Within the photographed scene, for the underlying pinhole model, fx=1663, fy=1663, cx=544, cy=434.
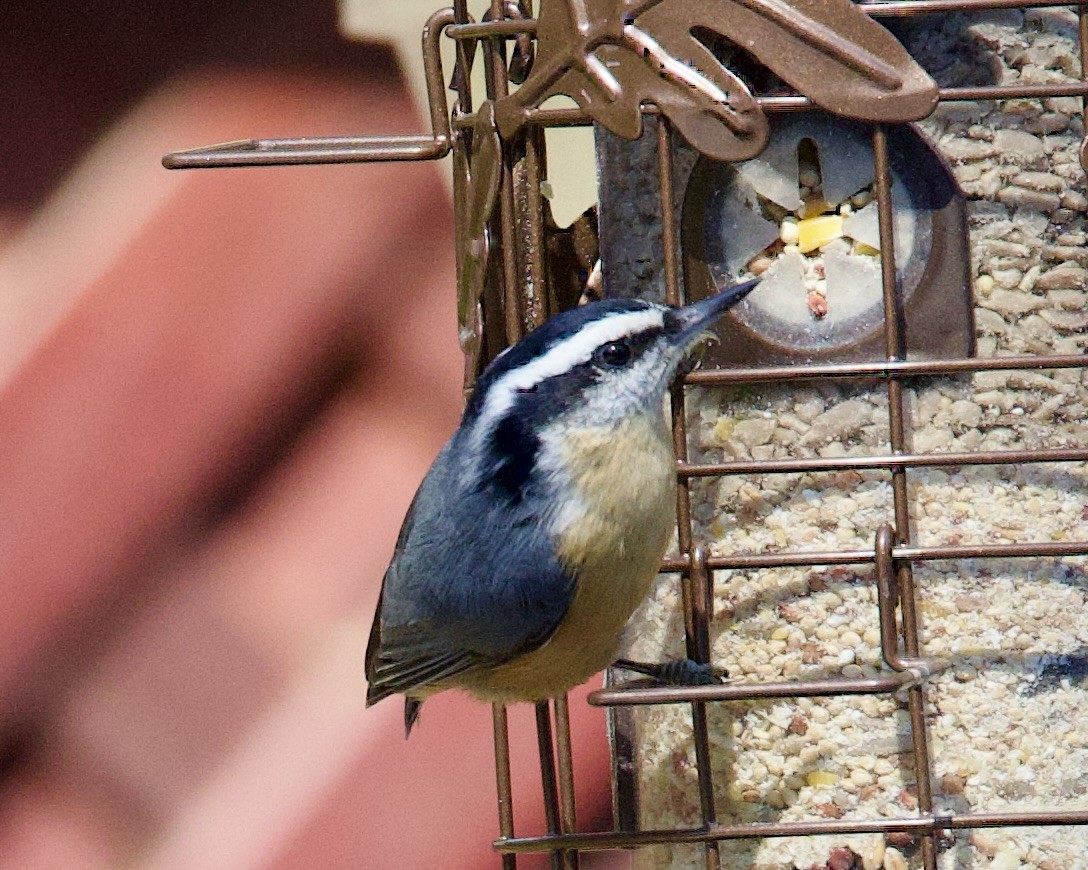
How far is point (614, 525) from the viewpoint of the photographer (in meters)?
1.85

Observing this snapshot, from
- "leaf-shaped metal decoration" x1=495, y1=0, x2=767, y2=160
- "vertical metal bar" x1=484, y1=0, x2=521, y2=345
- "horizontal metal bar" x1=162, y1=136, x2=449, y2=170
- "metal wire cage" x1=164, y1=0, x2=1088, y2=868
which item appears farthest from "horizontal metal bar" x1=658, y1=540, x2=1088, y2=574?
"horizontal metal bar" x1=162, y1=136, x2=449, y2=170

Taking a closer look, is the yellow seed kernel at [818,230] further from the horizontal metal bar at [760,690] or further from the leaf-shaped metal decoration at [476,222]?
the horizontal metal bar at [760,690]

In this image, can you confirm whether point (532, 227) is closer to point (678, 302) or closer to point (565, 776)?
point (678, 302)

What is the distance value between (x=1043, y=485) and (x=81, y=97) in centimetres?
142

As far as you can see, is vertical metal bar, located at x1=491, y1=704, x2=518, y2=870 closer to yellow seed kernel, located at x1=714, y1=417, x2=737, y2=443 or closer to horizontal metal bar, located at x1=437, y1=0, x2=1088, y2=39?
yellow seed kernel, located at x1=714, y1=417, x2=737, y2=443

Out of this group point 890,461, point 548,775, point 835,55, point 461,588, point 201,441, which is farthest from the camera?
point 201,441

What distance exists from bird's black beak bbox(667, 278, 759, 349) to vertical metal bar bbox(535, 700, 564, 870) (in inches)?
20.4

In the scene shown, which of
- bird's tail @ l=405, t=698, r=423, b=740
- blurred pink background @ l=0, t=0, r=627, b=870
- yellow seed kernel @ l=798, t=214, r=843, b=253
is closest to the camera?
yellow seed kernel @ l=798, t=214, r=843, b=253

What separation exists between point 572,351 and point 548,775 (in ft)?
1.85

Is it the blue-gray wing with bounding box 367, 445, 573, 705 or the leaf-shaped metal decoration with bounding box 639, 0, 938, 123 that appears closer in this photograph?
the leaf-shaped metal decoration with bounding box 639, 0, 938, 123

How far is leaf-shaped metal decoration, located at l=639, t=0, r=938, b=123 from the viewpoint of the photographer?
1731 mm

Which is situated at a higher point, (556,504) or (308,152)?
(308,152)

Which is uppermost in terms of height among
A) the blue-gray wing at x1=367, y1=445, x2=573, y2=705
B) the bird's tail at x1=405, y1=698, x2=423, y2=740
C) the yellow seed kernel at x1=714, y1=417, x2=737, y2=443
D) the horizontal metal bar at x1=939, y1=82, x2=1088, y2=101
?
the horizontal metal bar at x1=939, y1=82, x2=1088, y2=101

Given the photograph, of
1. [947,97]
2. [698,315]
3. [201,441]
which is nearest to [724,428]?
[698,315]
